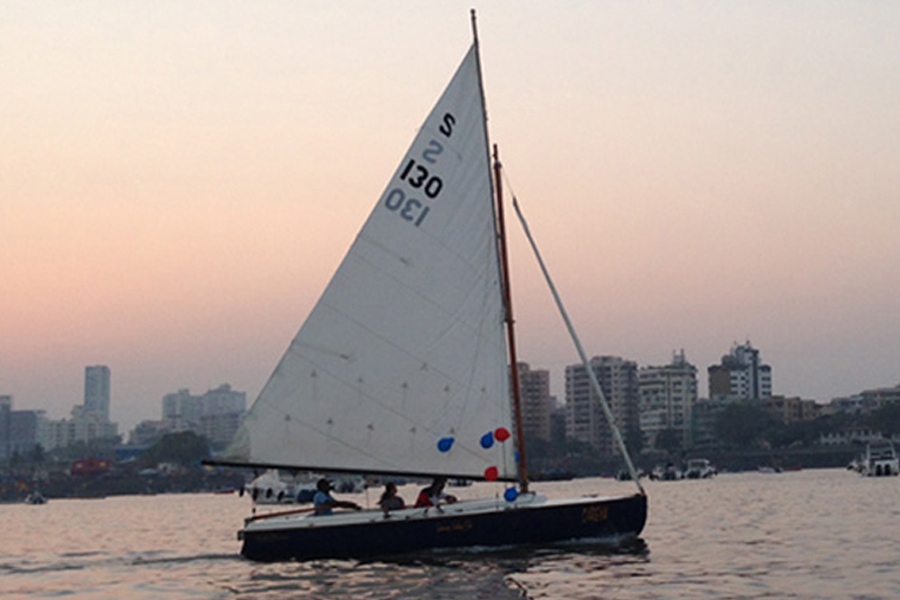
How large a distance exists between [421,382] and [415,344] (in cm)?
118

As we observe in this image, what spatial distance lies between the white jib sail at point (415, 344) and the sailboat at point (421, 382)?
0.14ft

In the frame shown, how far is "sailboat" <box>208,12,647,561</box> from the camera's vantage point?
40875 mm

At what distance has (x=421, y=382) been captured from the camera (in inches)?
1642

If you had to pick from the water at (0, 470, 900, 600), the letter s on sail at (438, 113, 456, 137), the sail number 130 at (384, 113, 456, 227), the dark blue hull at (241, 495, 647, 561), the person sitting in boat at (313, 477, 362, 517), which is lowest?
the water at (0, 470, 900, 600)

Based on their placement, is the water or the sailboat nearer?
the water

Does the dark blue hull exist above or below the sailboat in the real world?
below

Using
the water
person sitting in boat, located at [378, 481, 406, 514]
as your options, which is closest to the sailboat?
person sitting in boat, located at [378, 481, 406, 514]

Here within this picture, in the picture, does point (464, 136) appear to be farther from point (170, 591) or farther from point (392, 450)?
point (170, 591)

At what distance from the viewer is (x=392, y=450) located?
135 feet

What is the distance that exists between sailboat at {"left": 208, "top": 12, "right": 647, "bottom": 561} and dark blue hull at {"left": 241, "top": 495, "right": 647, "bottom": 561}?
30 mm

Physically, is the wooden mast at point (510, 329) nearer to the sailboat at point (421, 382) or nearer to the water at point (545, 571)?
the sailboat at point (421, 382)

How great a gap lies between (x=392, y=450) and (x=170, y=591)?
797 centimetres

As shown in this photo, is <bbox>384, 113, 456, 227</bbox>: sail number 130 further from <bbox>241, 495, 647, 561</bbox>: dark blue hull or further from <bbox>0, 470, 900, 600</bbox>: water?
<bbox>0, 470, 900, 600</bbox>: water

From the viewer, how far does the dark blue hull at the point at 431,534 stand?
40781 mm
